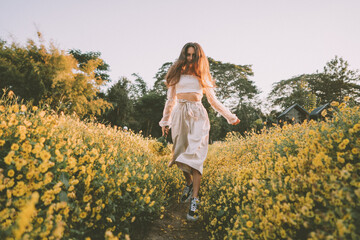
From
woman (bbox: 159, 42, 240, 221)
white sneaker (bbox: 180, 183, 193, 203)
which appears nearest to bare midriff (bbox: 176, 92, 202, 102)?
woman (bbox: 159, 42, 240, 221)

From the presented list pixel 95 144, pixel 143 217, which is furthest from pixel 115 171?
pixel 95 144

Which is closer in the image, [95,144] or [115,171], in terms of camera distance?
[115,171]

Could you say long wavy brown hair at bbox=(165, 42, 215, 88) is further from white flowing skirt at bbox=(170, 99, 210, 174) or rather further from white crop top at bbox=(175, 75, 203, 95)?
white flowing skirt at bbox=(170, 99, 210, 174)

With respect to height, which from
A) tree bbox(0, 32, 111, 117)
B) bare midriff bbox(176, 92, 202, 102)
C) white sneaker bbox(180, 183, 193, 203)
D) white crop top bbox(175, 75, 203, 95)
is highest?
tree bbox(0, 32, 111, 117)

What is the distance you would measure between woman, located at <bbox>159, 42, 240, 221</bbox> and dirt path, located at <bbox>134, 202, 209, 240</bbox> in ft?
1.40

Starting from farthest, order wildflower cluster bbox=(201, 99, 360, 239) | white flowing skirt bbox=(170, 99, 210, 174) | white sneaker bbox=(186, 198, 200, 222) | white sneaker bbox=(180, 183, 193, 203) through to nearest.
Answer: white sneaker bbox=(180, 183, 193, 203) → white flowing skirt bbox=(170, 99, 210, 174) → white sneaker bbox=(186, 198, 200, 222) → wildflower cluster bbox=(201, 99, 360, 239)

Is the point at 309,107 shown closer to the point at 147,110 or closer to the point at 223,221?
the point at 147,110

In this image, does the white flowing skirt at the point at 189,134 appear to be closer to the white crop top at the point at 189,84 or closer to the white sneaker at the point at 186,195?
the white crop top at the point at 189,84

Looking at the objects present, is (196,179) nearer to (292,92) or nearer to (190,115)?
(190,115)

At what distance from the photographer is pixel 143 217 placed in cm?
222

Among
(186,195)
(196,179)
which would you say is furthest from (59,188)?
(186,195)

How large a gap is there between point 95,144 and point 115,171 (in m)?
0.92

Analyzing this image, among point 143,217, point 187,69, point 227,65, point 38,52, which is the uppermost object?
point 227,65

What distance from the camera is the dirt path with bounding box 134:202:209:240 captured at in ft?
7.57
